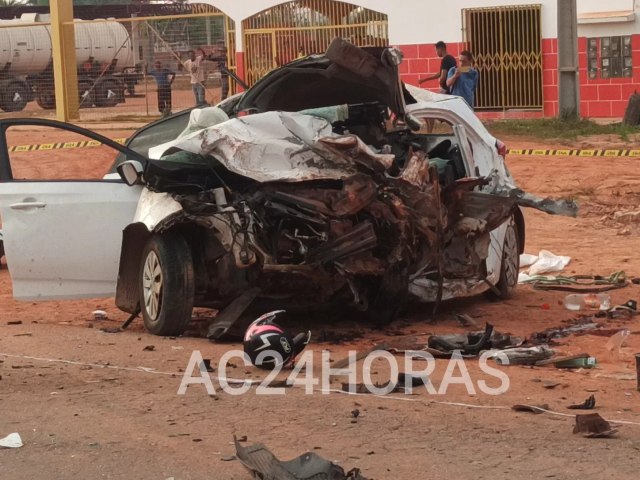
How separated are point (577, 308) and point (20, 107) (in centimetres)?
2948

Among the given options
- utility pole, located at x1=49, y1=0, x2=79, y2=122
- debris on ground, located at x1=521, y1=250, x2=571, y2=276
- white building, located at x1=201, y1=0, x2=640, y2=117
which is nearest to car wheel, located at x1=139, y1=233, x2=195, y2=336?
debris on ground, located at x1=521, y1=250, x2=571, y2=276

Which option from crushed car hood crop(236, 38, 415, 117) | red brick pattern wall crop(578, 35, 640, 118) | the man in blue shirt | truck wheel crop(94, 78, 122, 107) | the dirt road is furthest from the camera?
truck wheel crop(94, 78, 122, 107)

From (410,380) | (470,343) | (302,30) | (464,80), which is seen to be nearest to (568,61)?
(464,80)

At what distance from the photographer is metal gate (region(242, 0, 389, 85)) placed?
30.6 m

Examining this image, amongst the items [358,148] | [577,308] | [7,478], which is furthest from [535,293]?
[7,478]

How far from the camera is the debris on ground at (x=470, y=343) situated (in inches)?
338

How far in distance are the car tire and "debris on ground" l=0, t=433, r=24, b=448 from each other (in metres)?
5.42

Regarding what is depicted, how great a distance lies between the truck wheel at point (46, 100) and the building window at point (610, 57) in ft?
55.3

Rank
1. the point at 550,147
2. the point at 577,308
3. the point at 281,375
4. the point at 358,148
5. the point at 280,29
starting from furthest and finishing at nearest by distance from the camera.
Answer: the point at 280,29
the point at 550,147
the point at 577,308
the point at 358,148
the point at 281,375

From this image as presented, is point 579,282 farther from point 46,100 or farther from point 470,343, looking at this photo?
point 46,100

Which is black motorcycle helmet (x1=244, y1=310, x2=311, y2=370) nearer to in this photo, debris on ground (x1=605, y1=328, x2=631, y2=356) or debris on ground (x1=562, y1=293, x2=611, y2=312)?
debris on ground (x1=605, y1=328, x2=631, y2=356)

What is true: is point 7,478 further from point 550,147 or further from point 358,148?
point 550,147

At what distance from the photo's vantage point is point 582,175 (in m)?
19.1

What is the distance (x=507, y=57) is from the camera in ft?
94.5
